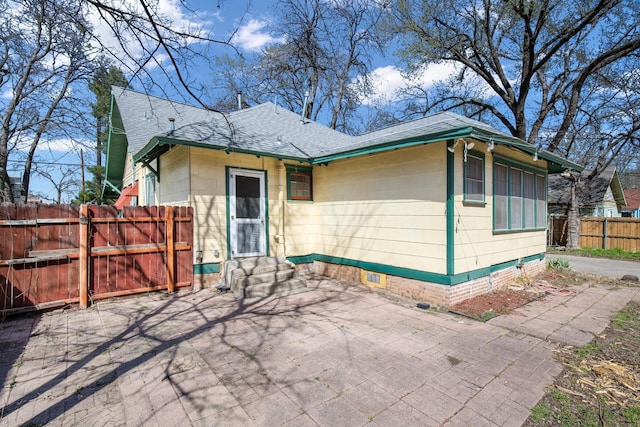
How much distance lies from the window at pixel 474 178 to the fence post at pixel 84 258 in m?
6.45

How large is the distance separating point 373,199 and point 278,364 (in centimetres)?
402

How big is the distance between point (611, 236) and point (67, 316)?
20140mm

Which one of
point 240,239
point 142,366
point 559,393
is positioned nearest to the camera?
point 559,393

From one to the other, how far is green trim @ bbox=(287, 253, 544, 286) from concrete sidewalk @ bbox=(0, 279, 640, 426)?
0.64 meters

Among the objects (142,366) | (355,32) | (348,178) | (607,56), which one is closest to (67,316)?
(142,366)

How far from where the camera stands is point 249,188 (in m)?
6.98

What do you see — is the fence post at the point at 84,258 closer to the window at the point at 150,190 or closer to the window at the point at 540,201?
the window at the point at 150,190

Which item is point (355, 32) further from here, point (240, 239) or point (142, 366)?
point (142, 366)

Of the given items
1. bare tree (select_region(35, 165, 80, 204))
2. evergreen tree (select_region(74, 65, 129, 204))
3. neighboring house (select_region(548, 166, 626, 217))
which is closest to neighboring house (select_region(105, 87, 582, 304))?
bare tree (select_region(35, 165, 80, 204))

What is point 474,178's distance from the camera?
5.78m

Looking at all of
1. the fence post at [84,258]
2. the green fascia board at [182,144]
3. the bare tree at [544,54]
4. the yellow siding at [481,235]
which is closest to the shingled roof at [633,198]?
the bare tree at [544,54]

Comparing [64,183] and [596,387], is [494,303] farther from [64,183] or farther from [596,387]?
[64,183]

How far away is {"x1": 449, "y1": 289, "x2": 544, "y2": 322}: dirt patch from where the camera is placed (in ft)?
16.4

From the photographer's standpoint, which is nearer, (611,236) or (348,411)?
(348,411)
